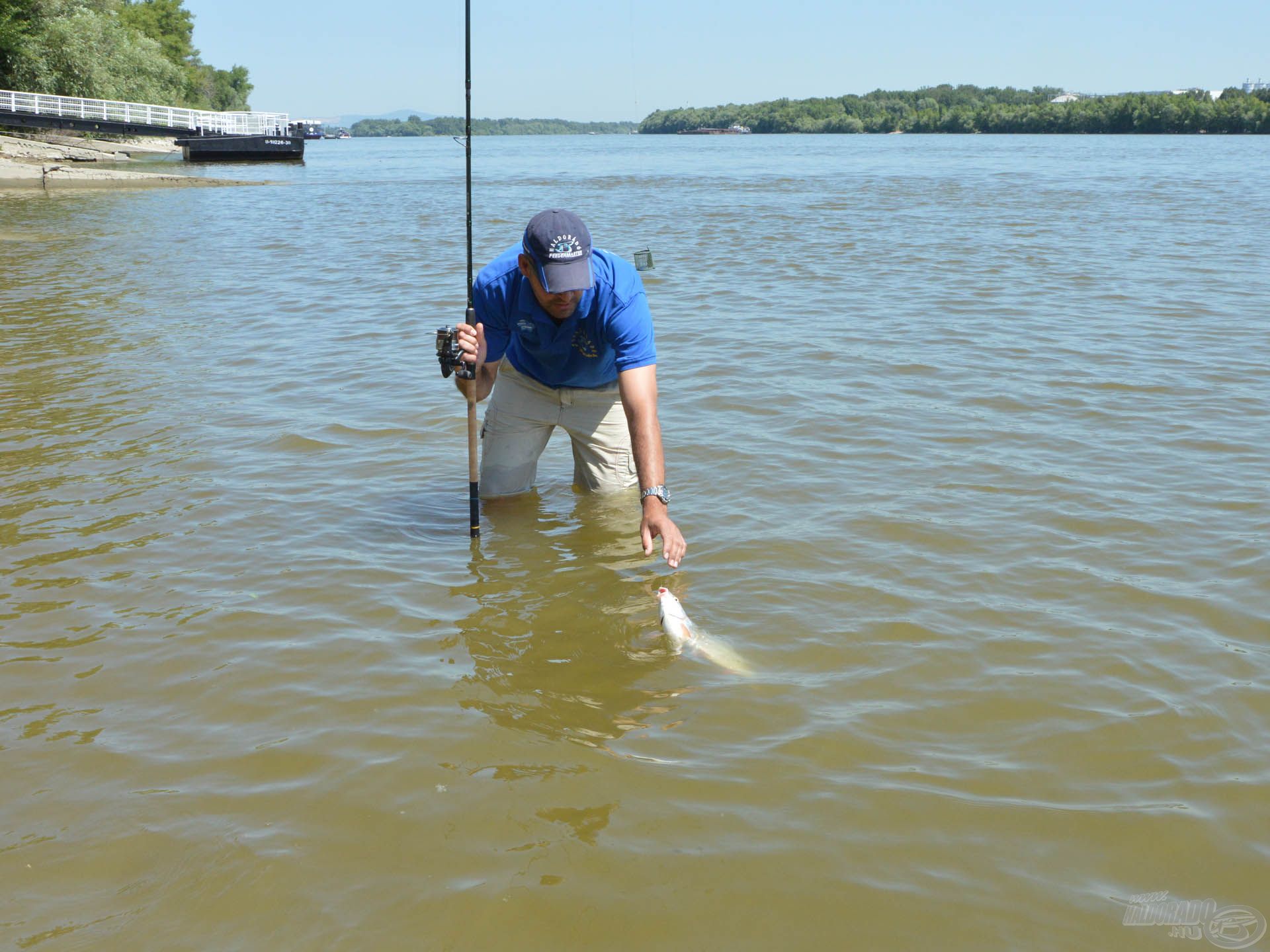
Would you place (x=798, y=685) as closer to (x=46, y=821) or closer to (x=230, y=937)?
(x=230, y=937)

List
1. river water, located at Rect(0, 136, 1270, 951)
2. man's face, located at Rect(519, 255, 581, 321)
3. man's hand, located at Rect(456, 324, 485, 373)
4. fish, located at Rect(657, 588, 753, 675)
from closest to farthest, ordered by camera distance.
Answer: river water, located at Rect(0, 136, 1270, 951) < fish, located at Rect(657, 588, 753, 675) < man's face, located at Rect(519, 255, 581, 321) < man's hand, located at Rect(456, 324, 485, 373)

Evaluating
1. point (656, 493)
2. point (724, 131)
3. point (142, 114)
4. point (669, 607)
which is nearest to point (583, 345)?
point (656, 493)

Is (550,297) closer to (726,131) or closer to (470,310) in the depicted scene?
(470,310)

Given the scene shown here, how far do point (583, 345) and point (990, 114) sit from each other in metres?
101

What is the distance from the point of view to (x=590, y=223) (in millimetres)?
22203

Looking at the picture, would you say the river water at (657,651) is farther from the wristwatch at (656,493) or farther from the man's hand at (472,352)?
the man's hand at (472,352)

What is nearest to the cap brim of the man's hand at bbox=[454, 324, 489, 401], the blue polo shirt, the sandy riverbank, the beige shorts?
the blue polo shirt

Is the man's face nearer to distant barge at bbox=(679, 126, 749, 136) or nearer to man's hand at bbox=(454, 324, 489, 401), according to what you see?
man's hand at bbox=(454, 324, 489, 401)

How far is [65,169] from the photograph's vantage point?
3288 cm

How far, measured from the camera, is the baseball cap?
→ 169 inches

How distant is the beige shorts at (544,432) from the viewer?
18.0 feet

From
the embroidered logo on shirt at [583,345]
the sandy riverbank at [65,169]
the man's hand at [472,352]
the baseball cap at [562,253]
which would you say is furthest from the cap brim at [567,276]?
the sandy riverbank at [65,169]

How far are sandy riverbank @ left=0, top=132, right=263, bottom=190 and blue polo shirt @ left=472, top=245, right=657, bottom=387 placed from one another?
98.8 feet

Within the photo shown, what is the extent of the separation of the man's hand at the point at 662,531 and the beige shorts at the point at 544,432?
1.17m
